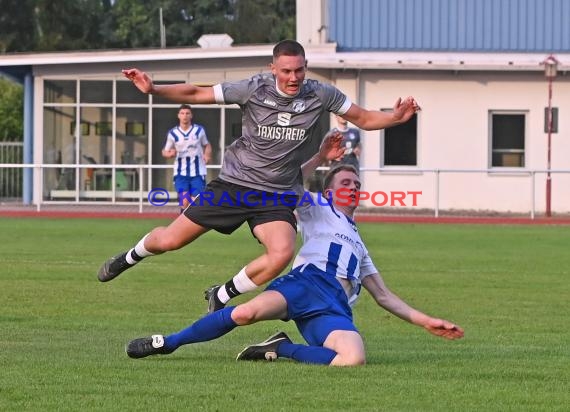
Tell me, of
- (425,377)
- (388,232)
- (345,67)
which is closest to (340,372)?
(425,377)

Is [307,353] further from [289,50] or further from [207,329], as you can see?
[289,50]

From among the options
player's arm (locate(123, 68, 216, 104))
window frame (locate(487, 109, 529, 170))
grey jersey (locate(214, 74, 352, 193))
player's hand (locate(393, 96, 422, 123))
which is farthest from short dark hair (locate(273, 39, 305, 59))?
window frame (locate(487, 109, 529, 170))

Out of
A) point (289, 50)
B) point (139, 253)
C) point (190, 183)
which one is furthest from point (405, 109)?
point (190, 183)

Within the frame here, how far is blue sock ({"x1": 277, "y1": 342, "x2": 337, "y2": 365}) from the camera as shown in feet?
28.0

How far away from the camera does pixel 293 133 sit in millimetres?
9555

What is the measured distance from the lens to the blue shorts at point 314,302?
877 cm

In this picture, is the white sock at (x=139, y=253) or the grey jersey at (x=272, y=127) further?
Result: the white sock at (x=139, y=253)

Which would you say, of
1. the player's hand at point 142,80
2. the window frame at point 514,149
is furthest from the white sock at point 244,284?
the window frame at point 514,149

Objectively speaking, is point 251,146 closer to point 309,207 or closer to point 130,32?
point 309,207

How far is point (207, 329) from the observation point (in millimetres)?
8586

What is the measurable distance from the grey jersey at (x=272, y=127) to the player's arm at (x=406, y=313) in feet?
3.11

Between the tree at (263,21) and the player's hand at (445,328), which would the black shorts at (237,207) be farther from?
the tree at (263,21)

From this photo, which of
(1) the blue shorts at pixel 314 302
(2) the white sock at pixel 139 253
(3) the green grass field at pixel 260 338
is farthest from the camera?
(2) the white sock at pixel 139 253

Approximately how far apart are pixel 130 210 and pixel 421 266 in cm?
1532
